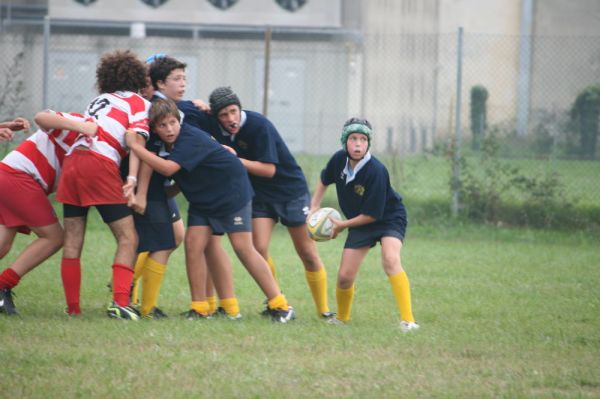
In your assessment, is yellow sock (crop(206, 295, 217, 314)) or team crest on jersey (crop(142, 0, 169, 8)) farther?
team crest on jersey (crop(142, 0, 169, 8))

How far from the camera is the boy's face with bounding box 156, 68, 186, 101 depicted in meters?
7.32

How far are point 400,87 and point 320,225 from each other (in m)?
16.0

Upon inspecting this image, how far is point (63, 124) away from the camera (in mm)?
6668

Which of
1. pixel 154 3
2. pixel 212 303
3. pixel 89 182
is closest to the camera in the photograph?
pixel 89 182

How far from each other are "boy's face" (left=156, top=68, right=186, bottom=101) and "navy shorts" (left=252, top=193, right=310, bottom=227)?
3.29ft

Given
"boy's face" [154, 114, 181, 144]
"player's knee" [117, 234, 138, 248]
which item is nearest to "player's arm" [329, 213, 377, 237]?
"boy's face" [154, 114, 181, 144]

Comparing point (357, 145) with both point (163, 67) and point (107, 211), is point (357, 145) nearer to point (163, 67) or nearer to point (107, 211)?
point (163, 67)

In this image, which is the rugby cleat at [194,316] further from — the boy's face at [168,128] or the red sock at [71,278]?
the boy's face at [168,128]

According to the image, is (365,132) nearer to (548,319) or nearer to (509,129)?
(548,319)

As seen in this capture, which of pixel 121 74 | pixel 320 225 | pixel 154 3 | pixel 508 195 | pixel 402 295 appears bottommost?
pixel 402 295

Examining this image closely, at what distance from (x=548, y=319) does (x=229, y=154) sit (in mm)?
2578

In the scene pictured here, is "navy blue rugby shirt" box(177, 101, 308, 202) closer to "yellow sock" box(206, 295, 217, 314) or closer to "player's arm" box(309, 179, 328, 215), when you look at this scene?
"player's arm" box(309, 179, 328, 215)

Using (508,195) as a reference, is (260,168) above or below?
above

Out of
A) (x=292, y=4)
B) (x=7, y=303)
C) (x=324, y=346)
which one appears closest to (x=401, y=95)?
(x=292, y=4)
